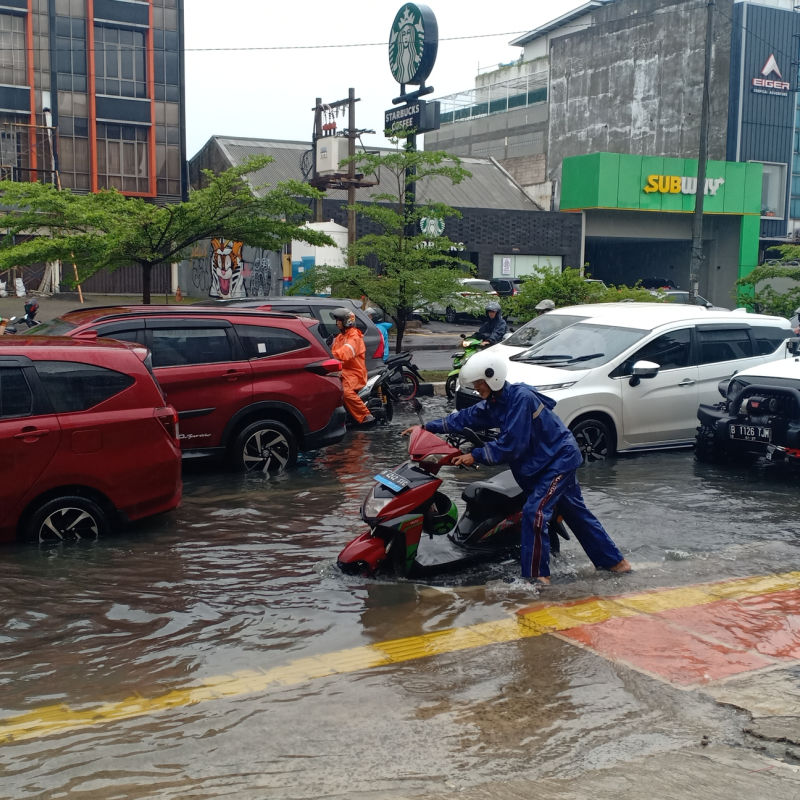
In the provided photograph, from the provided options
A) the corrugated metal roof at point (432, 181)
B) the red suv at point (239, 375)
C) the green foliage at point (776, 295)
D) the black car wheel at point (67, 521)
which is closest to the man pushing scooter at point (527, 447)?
the black car wheel at point (67, 521)

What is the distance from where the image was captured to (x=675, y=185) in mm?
48125

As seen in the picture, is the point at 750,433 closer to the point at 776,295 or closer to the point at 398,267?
the point at 398,267

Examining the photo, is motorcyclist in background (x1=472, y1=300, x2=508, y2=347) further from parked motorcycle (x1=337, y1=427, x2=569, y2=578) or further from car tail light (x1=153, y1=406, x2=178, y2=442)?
parked motorcycle (x1=337, y1=427, x2=569, y2=578)

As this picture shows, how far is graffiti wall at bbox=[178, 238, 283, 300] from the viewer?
40281 mm

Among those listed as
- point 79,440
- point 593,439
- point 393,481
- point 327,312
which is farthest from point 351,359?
point 393,481

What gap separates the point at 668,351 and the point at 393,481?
20.4ft

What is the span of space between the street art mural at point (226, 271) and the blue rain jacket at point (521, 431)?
35.4 m

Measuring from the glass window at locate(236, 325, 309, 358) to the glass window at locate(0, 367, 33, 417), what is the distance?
10.8 feet

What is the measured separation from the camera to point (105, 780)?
3.86m

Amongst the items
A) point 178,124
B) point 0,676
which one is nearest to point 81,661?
point 0,676

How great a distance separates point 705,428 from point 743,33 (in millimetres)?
47404

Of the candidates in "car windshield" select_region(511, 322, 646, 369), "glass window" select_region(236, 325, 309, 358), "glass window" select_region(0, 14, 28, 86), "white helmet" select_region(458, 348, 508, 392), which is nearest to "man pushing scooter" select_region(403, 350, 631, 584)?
"white helmet" select_region(458, 348, 508, 392)

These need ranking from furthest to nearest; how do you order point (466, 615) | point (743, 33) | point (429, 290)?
point (743, 33)
point (429, 290)
point (466, 615)

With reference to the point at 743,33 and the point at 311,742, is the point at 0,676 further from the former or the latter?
the point at 743,33
